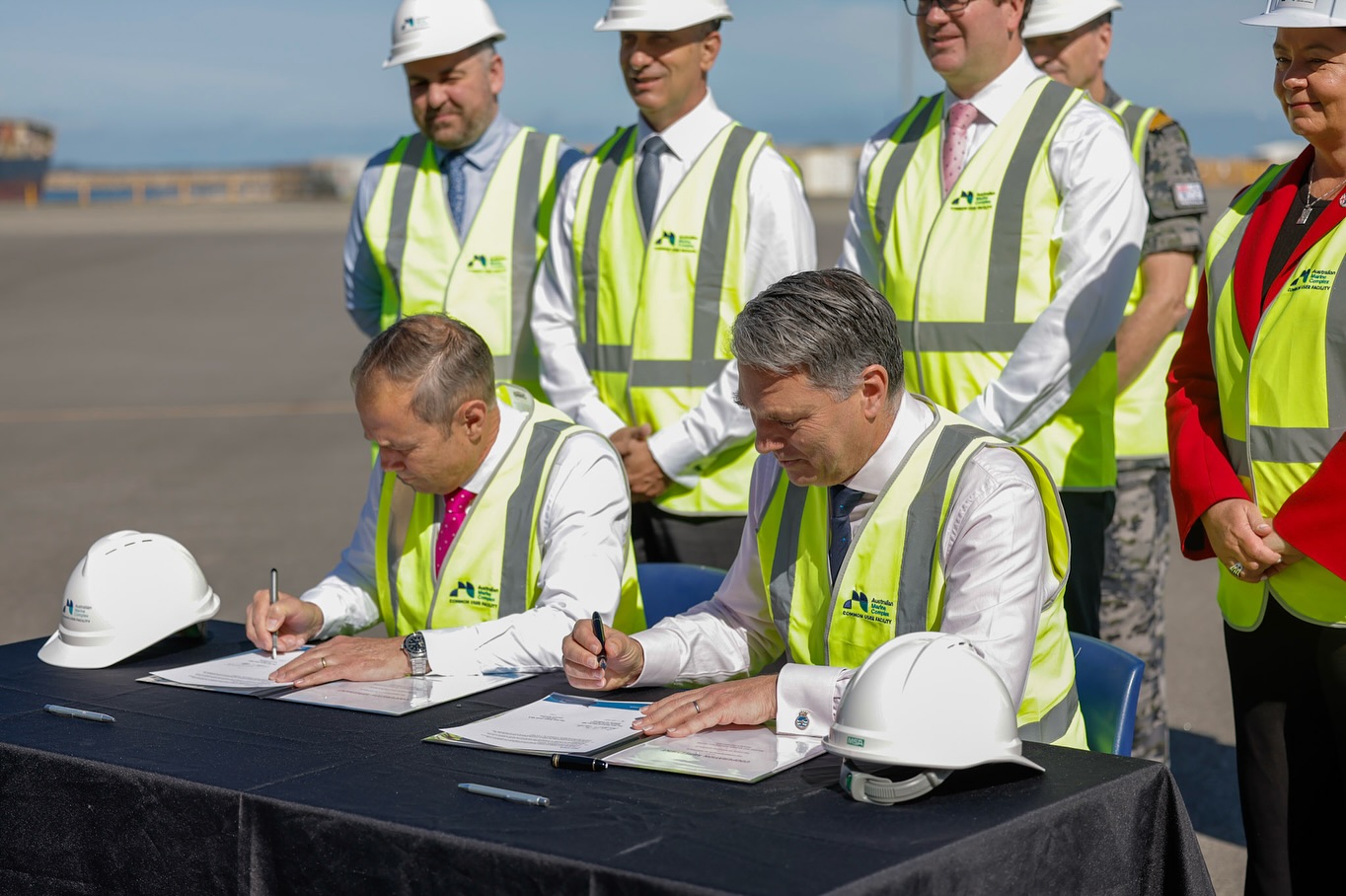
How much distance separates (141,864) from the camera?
259 centimetres

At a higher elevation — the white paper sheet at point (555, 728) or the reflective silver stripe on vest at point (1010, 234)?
the reflective silver stripe on vest at point (1010, 234)

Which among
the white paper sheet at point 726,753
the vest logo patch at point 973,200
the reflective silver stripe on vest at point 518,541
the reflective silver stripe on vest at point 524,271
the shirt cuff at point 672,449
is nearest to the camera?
the white paper sheet at point 726,753

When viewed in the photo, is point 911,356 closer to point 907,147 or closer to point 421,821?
point 907,147

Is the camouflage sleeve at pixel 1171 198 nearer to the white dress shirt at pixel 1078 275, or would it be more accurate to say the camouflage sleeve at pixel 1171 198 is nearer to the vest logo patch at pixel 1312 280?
the white dress shirt at pixel 1078 275

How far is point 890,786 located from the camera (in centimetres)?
234

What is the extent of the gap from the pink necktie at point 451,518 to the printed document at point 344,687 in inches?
17.8

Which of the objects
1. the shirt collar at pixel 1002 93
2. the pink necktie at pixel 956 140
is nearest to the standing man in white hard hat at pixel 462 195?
the pink necktie at pixel 956 140

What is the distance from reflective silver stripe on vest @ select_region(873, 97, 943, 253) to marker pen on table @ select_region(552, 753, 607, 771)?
86.1 inches

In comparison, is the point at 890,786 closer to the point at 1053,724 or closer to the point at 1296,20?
the point at 1053,724

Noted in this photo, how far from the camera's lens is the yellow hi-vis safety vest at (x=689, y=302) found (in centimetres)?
450

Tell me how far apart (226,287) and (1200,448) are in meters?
22.1

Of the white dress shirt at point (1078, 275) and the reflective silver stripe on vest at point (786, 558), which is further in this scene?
the white dress shirt at point (1078, 275)

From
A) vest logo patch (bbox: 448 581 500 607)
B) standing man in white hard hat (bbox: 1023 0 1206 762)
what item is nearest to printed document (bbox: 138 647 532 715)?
vest logo patch (bbox: 448 581 500 607)

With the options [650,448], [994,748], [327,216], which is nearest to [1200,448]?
[994,748]
